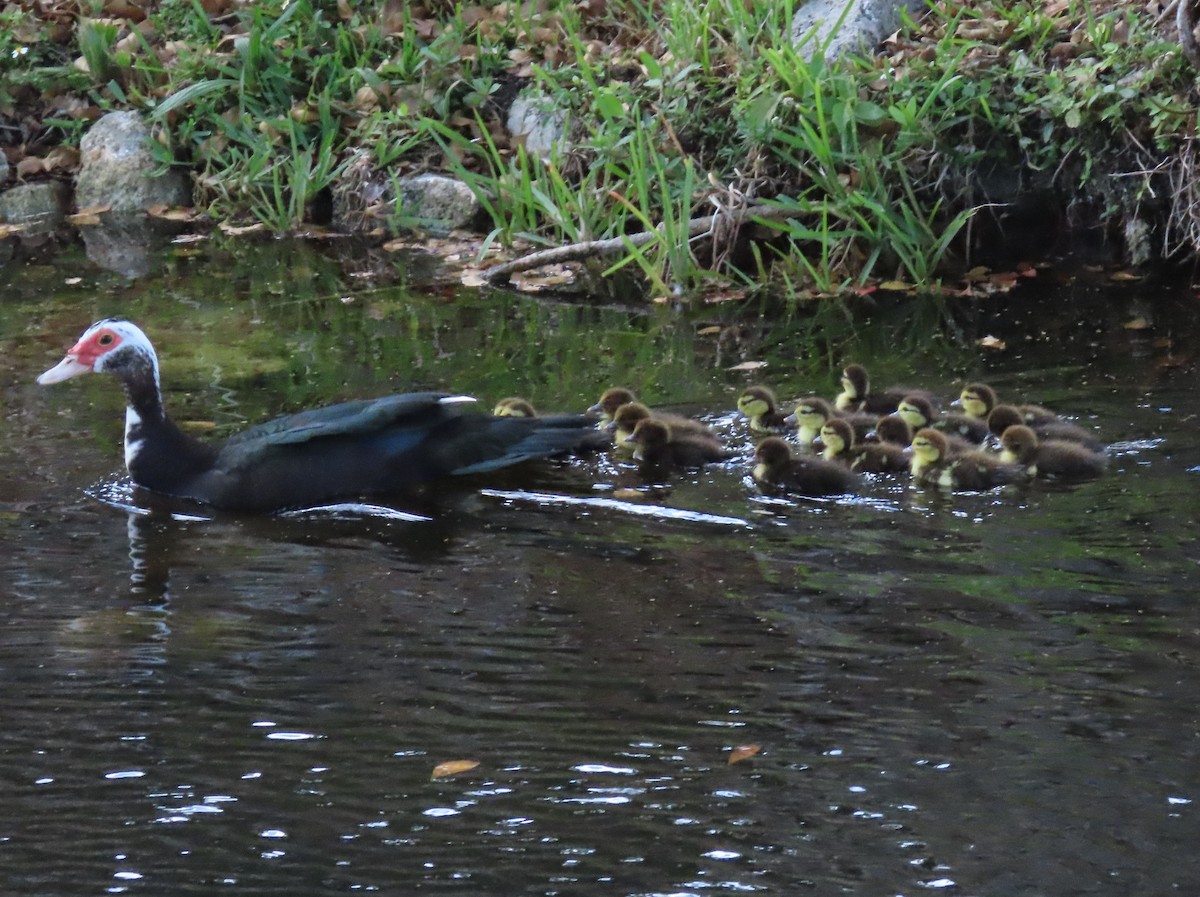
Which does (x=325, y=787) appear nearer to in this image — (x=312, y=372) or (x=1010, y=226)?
(x=312, y=372)

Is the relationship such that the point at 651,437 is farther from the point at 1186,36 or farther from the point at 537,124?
the point at 537,124

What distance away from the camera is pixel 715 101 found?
9672 millimetres

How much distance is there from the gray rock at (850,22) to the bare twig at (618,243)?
1.31 metres

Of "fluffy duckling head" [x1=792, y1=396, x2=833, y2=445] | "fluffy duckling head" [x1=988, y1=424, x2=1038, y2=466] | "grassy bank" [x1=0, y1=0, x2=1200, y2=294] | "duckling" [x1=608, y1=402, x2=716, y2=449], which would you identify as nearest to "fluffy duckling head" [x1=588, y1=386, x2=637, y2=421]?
"duckling" [x1=608, y1=402, x2=716, y2=449]

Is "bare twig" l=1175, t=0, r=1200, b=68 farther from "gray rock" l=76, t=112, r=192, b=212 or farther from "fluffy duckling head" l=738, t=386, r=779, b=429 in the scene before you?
"gray rock" l=76, t=112, r=192, b=212

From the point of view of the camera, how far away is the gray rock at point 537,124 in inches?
406

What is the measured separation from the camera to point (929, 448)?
19.8ft

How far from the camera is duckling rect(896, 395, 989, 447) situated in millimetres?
6500

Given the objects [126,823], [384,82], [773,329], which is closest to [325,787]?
[126,823]

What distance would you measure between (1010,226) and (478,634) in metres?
5.48

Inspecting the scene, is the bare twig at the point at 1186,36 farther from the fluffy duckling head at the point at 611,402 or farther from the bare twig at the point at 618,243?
the fluffy duckling head at the point at 611,402

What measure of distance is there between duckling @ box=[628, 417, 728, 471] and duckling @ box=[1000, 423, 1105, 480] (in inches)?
43.0

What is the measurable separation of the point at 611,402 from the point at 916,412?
1.23 m

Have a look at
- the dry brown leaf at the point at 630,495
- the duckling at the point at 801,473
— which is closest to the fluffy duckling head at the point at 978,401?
the duckling at the point at 801,473
